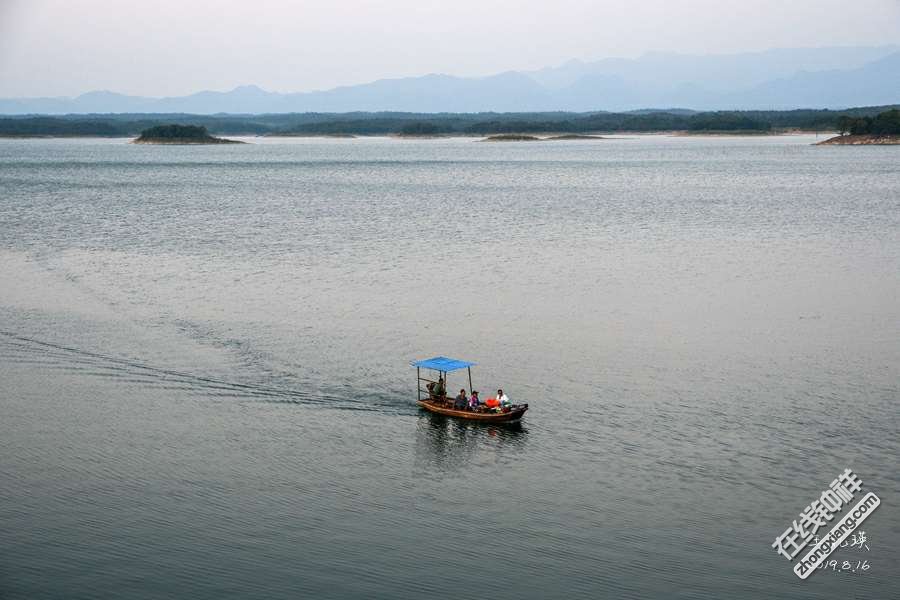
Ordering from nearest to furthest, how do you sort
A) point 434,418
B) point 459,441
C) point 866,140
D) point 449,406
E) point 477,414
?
point 459,441 < point 477,414 < point 434,418 < point 449,406 < point 866,140

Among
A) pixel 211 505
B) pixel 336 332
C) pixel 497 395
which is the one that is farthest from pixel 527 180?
pixel 211 505

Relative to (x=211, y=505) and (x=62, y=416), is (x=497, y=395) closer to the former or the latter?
(x=211, y=505)

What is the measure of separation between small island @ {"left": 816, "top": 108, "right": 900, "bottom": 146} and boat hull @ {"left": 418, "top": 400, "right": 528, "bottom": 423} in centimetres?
17876

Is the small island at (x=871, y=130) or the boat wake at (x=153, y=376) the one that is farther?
the small island at (x=871, y=130)

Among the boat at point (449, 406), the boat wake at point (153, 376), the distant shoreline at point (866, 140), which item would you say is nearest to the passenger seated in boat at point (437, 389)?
the boat at point (449, 406)

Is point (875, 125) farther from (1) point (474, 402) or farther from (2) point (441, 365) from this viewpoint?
(1) point (474, 402)

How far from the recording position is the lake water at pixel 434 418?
19469mm

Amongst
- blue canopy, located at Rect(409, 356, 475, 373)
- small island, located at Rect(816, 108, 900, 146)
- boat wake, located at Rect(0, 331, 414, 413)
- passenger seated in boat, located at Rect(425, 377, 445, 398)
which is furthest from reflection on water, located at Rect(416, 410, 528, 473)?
small island, located at Rect(816, 108, 900, 146)

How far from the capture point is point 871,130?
18825cm

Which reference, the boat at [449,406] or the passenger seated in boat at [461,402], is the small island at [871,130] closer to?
the boat at [449,406]

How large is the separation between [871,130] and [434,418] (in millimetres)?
185505

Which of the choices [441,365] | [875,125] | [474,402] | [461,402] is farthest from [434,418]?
[875,125]

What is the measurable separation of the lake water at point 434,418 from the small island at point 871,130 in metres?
136

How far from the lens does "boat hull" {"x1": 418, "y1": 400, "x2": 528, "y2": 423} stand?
87.9ft
